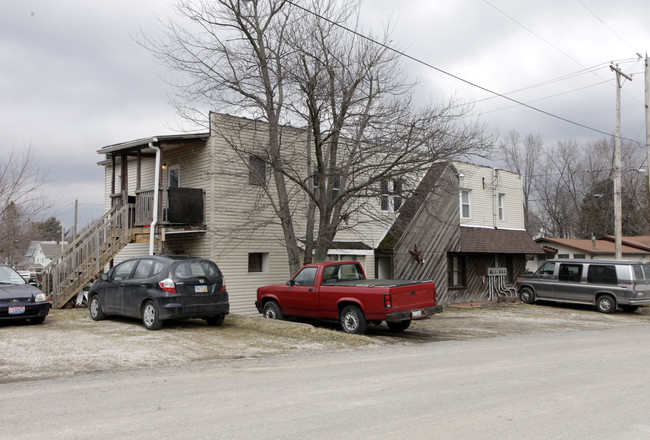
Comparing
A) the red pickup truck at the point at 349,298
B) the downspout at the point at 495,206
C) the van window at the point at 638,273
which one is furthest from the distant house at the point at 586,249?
the red pickup truck at the point at 349,298

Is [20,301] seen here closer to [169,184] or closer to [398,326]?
[169,184]

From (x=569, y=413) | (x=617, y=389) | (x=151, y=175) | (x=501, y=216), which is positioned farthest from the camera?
(x=501, y=216)

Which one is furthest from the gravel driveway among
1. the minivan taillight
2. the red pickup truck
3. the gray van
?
the gray van

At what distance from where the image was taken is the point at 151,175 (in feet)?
68.1

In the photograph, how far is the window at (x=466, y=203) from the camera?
26.7 metres

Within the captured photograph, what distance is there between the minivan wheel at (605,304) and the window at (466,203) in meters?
7.28

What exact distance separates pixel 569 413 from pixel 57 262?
15988 mm

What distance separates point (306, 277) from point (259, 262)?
5.88 m

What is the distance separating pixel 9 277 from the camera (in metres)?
13.9

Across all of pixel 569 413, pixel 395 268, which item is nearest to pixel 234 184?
pixel 395 268

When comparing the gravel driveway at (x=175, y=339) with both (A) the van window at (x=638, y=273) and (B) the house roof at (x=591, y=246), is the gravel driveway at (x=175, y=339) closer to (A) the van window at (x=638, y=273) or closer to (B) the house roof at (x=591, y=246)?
(A) the van window at (x=638, y=273)

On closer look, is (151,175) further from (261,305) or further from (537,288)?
(537,288)

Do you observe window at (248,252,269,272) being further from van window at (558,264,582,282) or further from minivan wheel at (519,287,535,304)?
van window at (558,264,582,282)

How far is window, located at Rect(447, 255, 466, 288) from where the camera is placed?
84.3 feet
